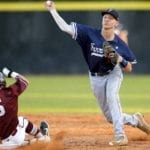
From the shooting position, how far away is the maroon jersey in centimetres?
875

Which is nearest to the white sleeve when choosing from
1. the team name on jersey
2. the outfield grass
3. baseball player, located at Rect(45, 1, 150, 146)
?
baseball player, located at Rect(45, 1, 150, 146)

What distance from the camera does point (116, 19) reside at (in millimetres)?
9383

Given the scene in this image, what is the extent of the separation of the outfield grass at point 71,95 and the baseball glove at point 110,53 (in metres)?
5.03

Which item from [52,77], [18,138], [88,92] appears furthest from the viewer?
[52,77]

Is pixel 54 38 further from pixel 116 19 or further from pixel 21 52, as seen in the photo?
pixel 116 19

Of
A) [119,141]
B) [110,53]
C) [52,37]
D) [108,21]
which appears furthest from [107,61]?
[52,37]

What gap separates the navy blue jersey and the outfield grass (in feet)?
15.5

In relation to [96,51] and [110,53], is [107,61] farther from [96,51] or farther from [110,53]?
[110,53]

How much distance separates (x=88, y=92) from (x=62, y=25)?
908cm

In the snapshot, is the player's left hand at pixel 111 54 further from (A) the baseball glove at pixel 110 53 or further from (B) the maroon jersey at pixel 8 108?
(B) the maroon jersey at pixel 8 108

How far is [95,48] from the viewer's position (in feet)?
30.7

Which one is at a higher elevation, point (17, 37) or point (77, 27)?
point (77, 27)

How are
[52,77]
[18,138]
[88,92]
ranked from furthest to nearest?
[52,77], [88,92], [18,138]

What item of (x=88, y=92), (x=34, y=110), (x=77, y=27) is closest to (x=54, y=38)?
(x=88, y=92)
